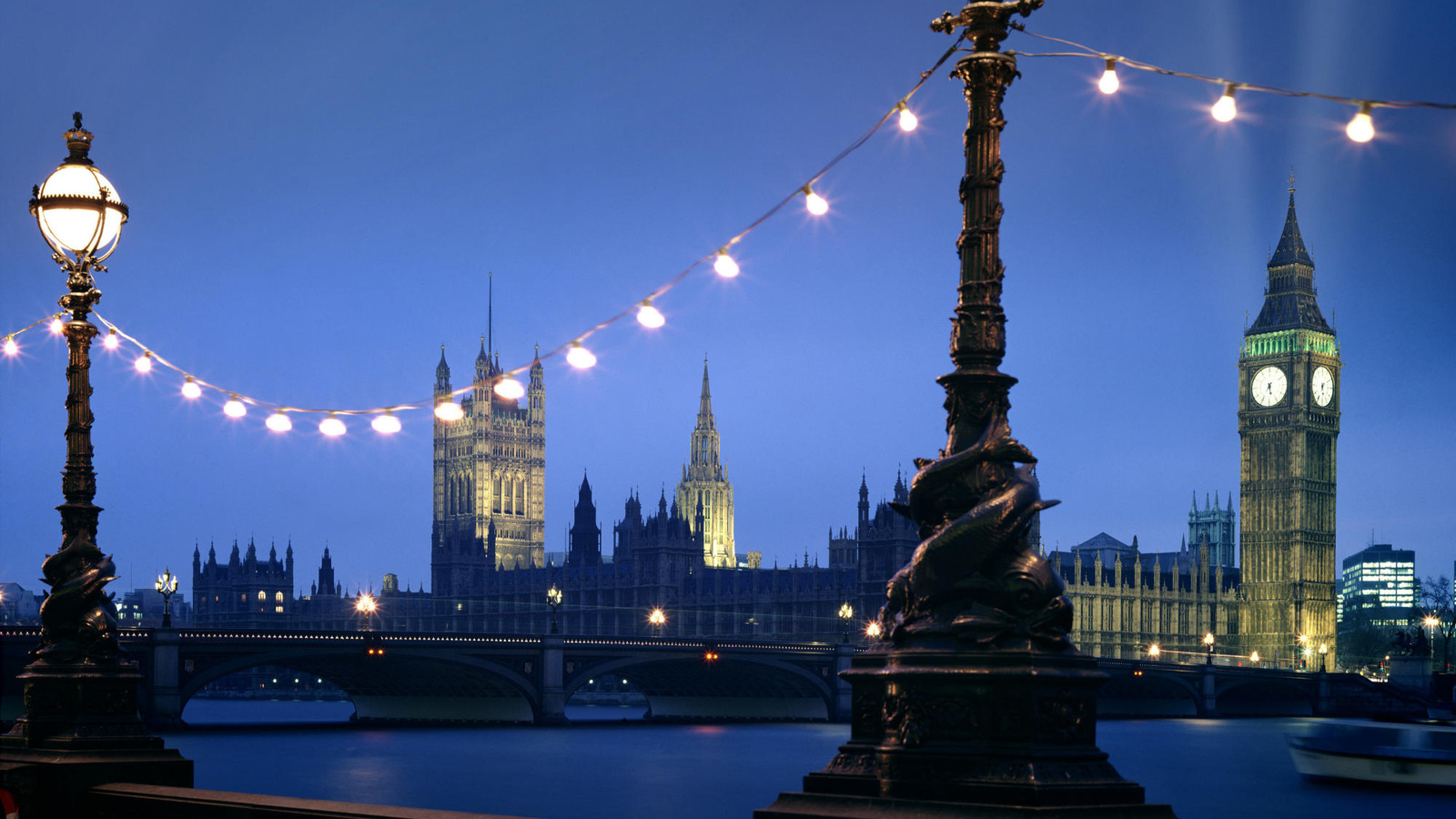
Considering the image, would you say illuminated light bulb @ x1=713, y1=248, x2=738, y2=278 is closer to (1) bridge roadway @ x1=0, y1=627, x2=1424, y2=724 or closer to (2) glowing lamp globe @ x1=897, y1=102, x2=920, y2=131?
(2) glowing lamp globe @ x1=897, y1=102, x2=920, y2=131

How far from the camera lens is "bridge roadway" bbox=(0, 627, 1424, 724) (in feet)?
175

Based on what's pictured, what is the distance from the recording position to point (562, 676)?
62094 mm

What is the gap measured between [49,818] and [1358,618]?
150m

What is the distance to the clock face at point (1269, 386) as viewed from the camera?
108m

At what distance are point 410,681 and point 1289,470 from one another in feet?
210

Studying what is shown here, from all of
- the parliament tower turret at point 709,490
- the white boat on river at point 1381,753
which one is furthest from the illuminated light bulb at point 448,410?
the parliament tower turret at point 709,490

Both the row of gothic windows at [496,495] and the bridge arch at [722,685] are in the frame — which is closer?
the bridge arch at [722,685]

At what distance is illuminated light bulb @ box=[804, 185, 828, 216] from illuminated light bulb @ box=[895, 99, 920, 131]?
902 millimetres

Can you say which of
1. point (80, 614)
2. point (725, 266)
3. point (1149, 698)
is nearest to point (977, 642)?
point (725, 266)

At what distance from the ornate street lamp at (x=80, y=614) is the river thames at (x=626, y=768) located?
20260 millimetres

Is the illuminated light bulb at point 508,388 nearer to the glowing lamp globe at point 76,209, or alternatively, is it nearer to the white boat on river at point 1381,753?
the glowing lamp globe at point 76,209

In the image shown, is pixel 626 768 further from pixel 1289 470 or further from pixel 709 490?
pixel 709 490

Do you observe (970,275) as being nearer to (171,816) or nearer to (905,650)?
(905,650)

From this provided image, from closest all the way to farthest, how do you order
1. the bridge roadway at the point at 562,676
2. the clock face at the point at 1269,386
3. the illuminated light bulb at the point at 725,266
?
the illuminated light bulb at the point at 725,266 → the bridge roadway at the point at 562,676 → the clock face at the point at 1269,386
